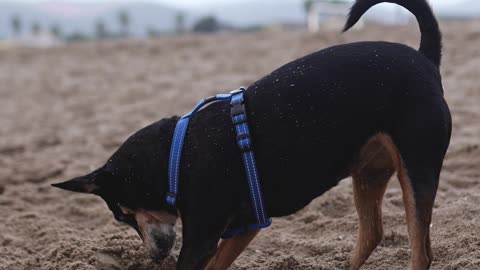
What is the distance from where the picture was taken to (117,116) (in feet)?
35.4

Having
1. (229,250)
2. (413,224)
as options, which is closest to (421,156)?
(413,224)

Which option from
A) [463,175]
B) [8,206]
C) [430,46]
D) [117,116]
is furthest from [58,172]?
[430,46]

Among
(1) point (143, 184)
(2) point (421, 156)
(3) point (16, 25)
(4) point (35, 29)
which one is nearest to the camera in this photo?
(2) point (421, 156)

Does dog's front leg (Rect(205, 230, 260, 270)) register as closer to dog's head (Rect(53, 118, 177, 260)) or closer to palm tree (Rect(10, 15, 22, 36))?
dog's head (Rect(53, 118, 177, 260))

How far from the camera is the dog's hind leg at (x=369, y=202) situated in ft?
13.5

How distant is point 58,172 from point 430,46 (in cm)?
491

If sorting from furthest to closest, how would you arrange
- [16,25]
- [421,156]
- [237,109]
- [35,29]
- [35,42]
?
[16,25], [35,29], [35,42], [237,109], [421,156]

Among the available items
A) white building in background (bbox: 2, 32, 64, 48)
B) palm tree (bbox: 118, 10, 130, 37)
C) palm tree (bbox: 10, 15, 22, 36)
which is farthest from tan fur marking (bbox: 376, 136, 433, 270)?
palm tree (bbox: 10, 15, 22, 36)

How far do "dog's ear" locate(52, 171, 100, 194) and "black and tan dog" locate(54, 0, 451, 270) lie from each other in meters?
0.45

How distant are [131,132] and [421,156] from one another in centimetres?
627

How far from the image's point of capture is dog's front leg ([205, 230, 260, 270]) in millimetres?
3908

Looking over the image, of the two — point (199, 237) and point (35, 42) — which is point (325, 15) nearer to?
point (199, 237)

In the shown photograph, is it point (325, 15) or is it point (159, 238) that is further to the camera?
point (325, 15)

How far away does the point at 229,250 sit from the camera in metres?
3.92
